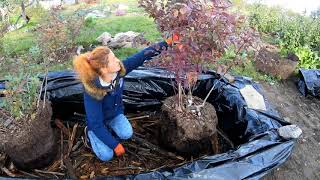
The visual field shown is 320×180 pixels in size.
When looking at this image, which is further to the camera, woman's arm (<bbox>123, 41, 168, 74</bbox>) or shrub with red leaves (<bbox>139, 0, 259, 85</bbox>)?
woman's arm (<bbox>123, 41, 168, 74</bbox>)

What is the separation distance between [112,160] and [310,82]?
8.55 ft

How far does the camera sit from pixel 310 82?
409cm

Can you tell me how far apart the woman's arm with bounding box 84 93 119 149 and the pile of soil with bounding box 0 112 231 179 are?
0.98 feet

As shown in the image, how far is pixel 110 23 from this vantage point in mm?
6016

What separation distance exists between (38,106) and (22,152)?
39cm

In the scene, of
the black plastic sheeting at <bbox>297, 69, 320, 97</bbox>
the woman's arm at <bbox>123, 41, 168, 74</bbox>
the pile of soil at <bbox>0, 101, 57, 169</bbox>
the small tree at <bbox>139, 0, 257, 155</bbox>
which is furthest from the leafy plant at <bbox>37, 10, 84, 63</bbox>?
the black plastic sheeting at <bbox>297, 69, 320, 97</bbox>

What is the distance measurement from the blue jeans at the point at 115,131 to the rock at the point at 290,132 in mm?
1283

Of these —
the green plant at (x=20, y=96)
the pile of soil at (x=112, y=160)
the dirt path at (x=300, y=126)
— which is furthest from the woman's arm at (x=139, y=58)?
the dirt path at (x=300, y=126)

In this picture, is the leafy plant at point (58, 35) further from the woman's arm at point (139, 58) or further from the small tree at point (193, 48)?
the small tree at point (193, 48)

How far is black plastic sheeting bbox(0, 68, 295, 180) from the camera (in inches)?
91.0

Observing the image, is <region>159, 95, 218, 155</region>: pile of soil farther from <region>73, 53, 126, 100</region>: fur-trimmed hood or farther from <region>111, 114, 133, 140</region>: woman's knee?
<region>73, 53, 126, 100</region>: fur-trimmed hood

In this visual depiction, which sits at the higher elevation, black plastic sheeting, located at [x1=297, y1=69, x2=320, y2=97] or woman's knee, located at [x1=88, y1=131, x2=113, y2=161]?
black plastic sheeting, located at [x1=297, y1=69, x2=320, y2=97]

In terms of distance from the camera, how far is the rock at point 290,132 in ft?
8.43

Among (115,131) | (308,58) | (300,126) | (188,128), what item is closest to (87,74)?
(115,131)
